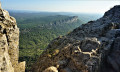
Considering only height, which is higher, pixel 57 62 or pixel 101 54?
pixel 101 54

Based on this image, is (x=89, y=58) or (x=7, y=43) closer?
(x=7, y=43)

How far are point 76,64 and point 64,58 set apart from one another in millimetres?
2665

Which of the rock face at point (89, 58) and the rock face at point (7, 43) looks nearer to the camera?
the rock face at point (7, 43)

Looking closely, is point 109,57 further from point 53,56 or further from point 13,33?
point 13,33

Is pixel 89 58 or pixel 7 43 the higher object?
pixel 7 43

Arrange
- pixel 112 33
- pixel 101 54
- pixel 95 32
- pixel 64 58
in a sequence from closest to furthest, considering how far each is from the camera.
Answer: pixel 101 54, pixel 64 58, pixel 112 33, pixel 95 32

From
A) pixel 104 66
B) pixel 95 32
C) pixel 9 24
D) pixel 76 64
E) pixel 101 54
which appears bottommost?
pixel 104 66

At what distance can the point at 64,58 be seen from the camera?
1603cm

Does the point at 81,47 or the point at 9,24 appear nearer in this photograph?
the point at 9,24

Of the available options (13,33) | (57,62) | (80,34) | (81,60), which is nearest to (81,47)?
(81,60)

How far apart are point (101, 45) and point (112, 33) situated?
15.8 feet

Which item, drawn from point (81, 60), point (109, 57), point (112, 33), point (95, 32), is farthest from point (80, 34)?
point (81, 60)

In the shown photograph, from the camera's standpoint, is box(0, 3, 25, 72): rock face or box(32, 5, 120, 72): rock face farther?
box(32, 5, 120, 72): rock face

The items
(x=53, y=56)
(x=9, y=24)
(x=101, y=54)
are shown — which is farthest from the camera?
(x=53, y=56)
